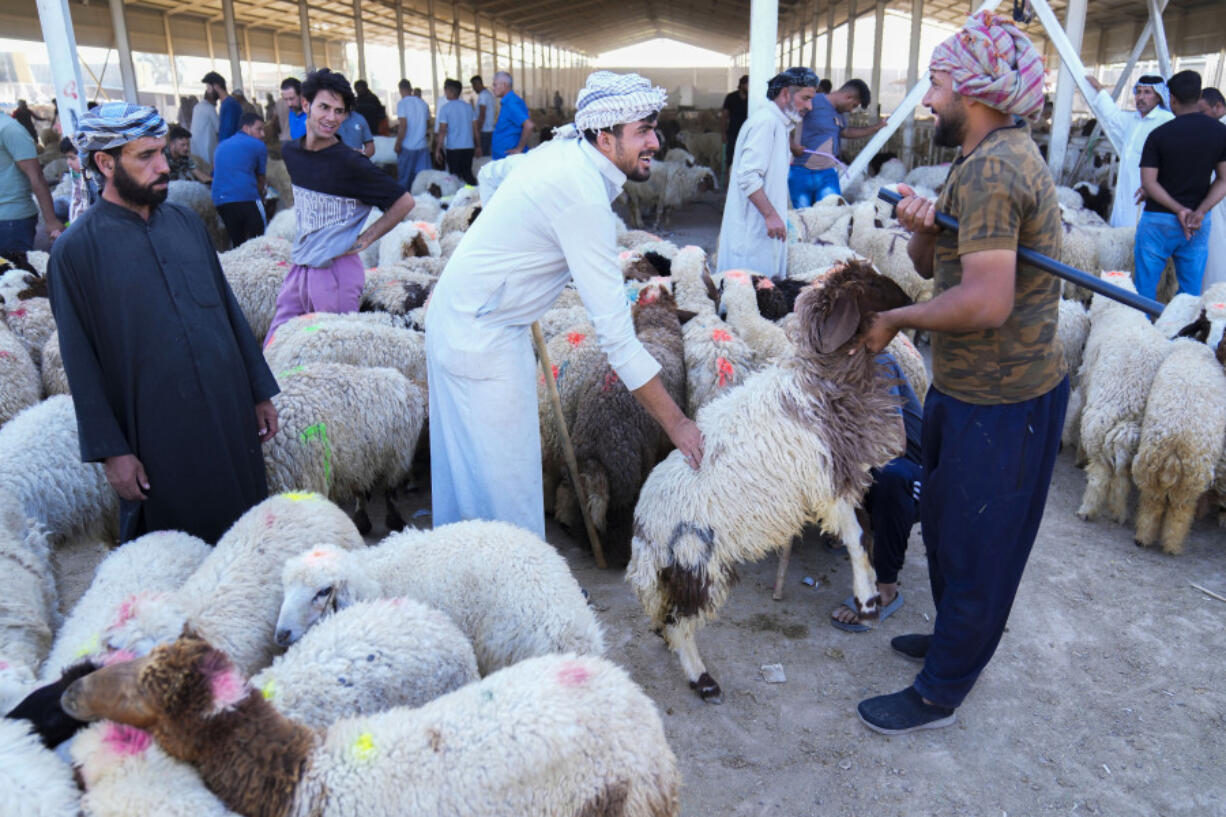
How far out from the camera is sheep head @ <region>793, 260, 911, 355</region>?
277cm

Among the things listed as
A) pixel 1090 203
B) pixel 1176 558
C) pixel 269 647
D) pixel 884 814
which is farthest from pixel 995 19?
pixel 1090 203

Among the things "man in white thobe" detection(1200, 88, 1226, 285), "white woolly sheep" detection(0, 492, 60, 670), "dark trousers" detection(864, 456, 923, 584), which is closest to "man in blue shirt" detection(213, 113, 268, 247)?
"white woolly sheep" detection(0, 492, 60, 670)

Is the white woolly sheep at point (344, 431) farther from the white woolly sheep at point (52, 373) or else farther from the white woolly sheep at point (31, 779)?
the white woolly sheep at point (31, 779)

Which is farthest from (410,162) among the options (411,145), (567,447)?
(567,447)

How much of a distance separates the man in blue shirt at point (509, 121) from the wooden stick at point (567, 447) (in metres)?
8.19

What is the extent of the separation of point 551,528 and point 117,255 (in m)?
2.62

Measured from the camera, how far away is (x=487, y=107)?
14156 mm

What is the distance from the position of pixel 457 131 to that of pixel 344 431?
33.9ft

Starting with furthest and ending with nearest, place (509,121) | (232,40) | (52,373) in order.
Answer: (232,40)
(509,121)
(52,373)

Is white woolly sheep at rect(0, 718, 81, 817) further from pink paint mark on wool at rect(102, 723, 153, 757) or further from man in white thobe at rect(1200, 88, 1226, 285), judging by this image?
man in white thobe at rect(1200, 88, 1226, 285)

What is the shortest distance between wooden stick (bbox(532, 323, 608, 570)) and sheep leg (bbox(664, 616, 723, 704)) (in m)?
0.86

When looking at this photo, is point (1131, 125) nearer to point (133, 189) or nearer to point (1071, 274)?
point (1071, 274)

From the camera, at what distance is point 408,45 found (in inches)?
1714

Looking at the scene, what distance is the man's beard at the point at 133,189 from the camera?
2.53 meters
